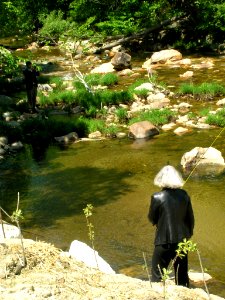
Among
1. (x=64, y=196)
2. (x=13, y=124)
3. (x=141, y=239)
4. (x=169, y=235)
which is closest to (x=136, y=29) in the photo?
(x=13, y=124)

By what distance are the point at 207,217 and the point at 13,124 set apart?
8528 millimetres

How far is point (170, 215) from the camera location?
5.71 m

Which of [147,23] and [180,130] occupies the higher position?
[147,23]

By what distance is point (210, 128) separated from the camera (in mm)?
14938

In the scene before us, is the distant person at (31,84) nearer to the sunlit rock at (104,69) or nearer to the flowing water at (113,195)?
the flowing water at (113,195)

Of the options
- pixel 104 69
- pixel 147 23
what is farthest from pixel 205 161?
pixel 147 23

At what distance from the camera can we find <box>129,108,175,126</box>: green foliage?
1562 centimetres

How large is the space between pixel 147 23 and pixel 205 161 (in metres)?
23.1

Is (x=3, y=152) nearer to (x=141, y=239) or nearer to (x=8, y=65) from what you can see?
(x=8, y=65)

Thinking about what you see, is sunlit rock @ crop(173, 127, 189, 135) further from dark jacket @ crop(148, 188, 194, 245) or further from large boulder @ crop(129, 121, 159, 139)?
dark jacket @ crop(148, 188, 194, 245)

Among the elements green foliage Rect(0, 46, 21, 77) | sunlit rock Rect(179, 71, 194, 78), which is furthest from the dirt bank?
sunlit rock Rect(179, 71, 194, 78)

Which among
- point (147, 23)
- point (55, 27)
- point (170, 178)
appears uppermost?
point (55, 27)

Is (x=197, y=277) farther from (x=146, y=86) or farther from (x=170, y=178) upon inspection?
(x=146, y=86)

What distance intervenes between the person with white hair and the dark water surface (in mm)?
1281
